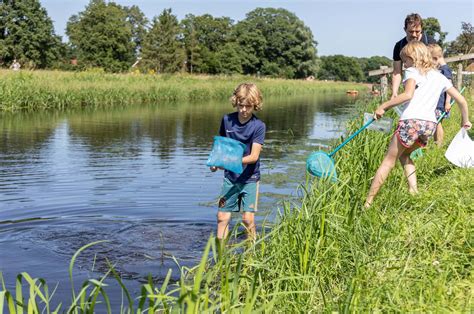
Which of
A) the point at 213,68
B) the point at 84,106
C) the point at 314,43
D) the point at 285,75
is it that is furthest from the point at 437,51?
the point at 314,43

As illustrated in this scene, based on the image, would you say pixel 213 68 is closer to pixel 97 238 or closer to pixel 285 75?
pixel 285 75

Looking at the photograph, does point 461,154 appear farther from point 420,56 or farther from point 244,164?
point 244,164

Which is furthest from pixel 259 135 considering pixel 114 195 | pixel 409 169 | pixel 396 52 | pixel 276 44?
pixel 276 44

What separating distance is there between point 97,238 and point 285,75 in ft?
274

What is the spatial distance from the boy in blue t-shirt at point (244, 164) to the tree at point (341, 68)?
128860 mm

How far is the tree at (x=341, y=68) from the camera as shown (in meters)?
135

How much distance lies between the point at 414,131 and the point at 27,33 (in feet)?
203

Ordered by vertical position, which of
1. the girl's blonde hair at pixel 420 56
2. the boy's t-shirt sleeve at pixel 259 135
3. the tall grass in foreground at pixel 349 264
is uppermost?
the girl's blonde hair at pixel 420 56

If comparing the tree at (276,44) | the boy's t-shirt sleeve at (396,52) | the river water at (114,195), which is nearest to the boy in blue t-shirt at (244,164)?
the river water at (114,195)

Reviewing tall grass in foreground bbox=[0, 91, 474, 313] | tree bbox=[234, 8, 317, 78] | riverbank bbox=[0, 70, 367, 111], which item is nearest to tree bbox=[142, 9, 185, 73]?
riverbank bbox=[0, 70, 367, 111]

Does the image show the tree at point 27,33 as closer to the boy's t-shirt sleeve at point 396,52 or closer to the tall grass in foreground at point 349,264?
the boy's t-shirt sleeve at point 396,52

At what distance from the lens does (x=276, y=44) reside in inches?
3561

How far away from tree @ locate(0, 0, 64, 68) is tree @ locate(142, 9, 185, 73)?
11967 mm

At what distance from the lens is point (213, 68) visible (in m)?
75.4
